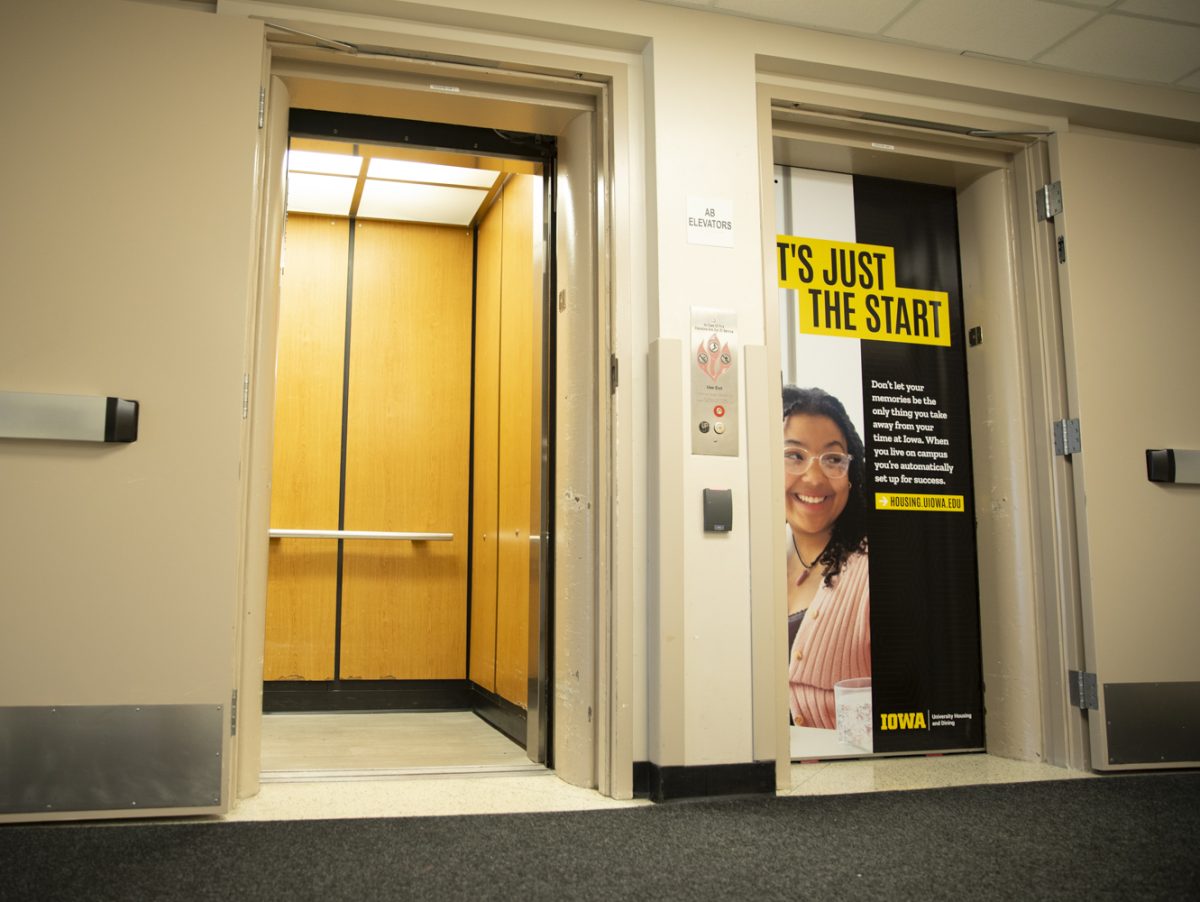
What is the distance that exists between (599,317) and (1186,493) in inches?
92.9

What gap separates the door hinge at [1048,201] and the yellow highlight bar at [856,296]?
48 cm

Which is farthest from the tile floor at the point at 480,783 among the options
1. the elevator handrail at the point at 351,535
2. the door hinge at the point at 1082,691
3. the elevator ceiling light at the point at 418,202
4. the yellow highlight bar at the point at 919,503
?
the elevator ceiling light at the point at 418,202

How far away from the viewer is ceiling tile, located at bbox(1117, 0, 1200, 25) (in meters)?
3.19

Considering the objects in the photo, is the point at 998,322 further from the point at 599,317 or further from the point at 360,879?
the point at 360,879

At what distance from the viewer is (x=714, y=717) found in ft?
9.66

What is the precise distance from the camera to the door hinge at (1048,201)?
3.59 meters

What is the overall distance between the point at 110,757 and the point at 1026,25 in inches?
149

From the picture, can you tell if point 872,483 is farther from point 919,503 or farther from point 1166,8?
point 1166,8

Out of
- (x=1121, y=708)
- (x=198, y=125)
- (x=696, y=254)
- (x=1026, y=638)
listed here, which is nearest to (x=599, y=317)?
(x=696, y=254)

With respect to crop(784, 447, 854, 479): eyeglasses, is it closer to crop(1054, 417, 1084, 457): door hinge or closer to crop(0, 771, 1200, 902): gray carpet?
crop(1054, 417, 1084, 457): door hinge

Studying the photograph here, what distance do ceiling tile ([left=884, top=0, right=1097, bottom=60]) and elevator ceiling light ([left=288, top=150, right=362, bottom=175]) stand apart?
8.03ft

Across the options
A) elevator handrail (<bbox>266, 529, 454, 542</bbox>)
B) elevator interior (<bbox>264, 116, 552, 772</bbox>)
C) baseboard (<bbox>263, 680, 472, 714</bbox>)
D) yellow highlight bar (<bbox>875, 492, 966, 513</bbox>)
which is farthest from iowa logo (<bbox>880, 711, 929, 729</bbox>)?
elevator handrail (<bbox>266, 529, 454, 542</bbox>)

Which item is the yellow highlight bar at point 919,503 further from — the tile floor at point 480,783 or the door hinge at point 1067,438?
the tile floor at point 480,783

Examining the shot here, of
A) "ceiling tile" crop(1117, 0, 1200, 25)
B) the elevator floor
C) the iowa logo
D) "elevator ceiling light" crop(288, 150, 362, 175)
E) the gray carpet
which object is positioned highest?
"ceiling tile" crop(1117, 0, 1200, 25)
